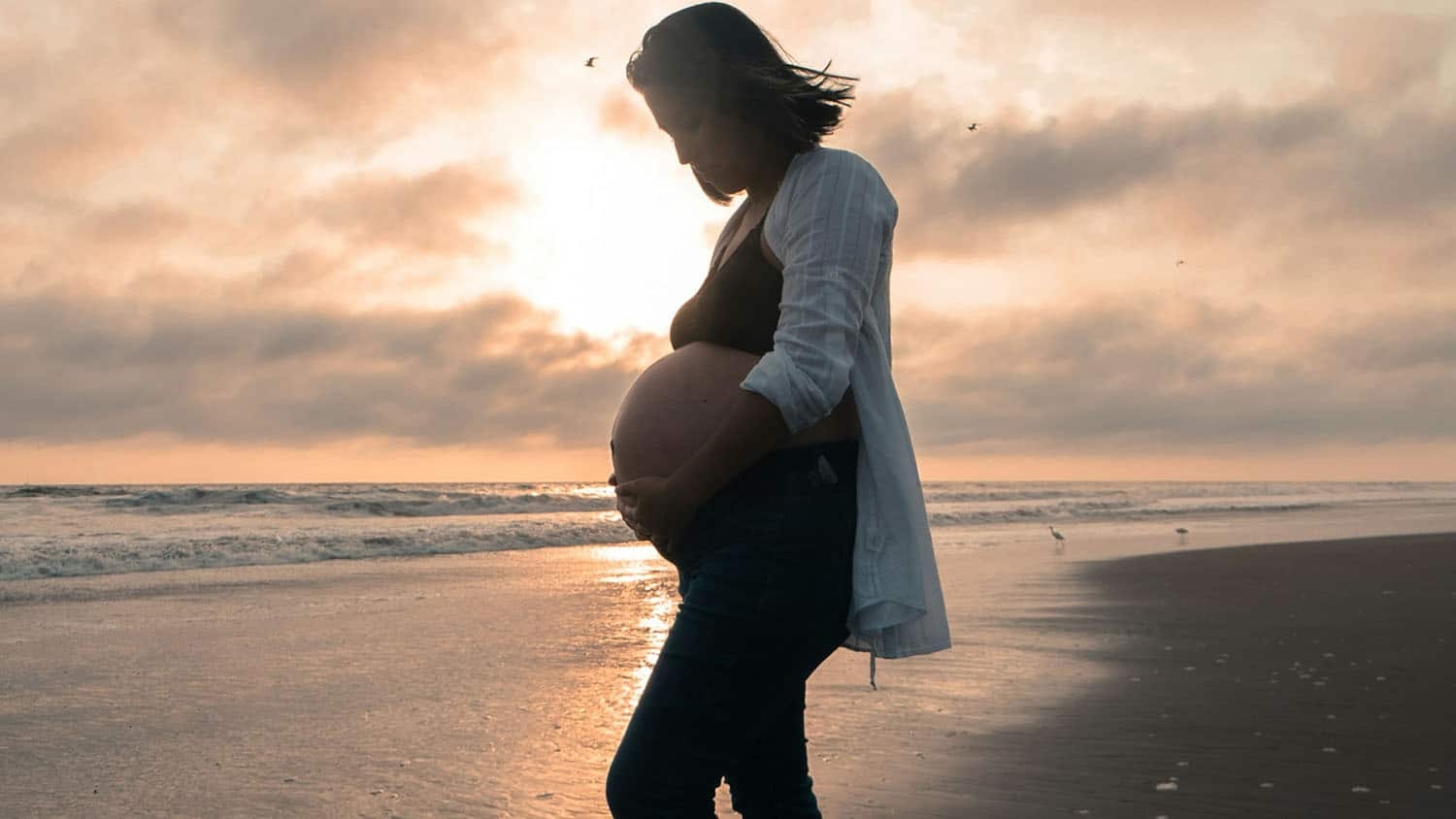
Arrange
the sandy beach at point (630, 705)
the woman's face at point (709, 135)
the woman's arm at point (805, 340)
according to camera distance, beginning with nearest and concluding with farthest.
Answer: the woman's arm at point (805, 340), the woman's face at point (709, 135), the sandy beach at point (630, 705)

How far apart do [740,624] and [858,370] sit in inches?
15.1

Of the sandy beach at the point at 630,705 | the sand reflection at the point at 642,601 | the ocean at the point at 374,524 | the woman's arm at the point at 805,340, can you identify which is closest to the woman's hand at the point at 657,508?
the woman's arm at the point at 805,340

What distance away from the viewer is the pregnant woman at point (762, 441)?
1457 millimetres

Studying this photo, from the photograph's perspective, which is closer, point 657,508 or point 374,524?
point 657,508

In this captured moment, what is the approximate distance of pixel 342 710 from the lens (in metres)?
5.43

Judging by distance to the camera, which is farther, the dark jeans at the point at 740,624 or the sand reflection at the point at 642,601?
the sand reflection at the point at 642,601

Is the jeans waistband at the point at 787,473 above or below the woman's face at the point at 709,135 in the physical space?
below

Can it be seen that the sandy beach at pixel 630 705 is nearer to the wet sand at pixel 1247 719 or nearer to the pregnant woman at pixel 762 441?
the wet sand at pixel 1247 719

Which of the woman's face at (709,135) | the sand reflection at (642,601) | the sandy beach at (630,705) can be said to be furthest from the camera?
the sand reflection at (642,601)

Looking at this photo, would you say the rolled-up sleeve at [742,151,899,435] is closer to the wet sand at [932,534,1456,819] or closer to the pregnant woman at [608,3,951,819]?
the pregnant woman at [608,3,951,819]

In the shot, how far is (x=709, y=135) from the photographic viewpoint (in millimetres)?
1686

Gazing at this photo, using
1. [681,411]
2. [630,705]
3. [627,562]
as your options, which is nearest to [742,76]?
[681,411]

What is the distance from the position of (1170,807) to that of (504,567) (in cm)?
1167

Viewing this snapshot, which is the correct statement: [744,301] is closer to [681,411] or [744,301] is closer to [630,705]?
[681,411]
